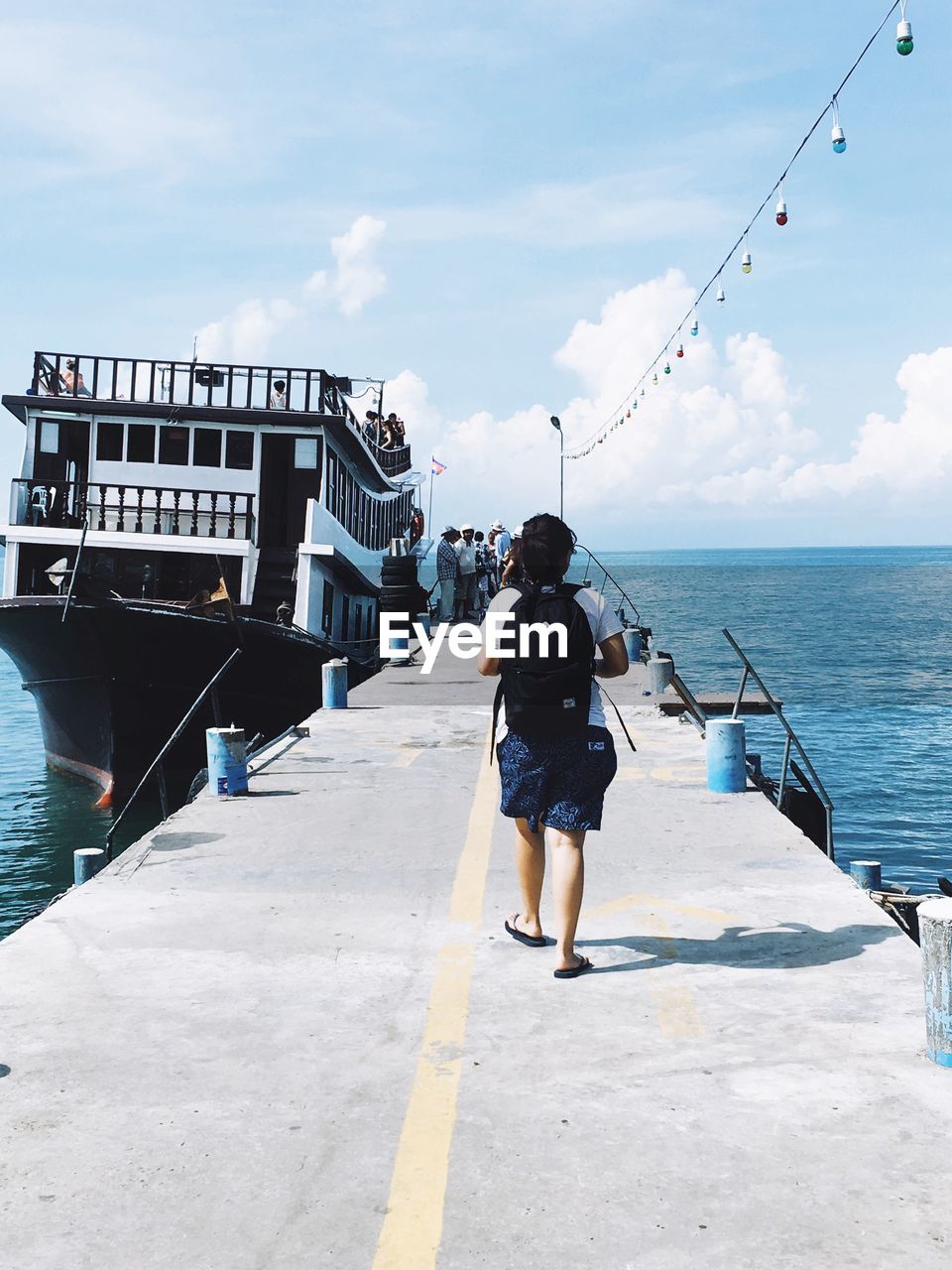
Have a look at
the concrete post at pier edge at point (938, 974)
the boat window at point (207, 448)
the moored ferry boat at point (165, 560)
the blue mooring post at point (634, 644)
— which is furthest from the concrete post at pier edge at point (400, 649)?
the concrete post at pier edge at point (938, 974)

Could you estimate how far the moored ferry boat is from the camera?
53.6 feet

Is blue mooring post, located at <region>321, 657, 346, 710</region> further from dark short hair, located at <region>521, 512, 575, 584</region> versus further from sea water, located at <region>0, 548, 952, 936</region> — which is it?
dark short hair, located at <region>521, 512, 575, 584</region>

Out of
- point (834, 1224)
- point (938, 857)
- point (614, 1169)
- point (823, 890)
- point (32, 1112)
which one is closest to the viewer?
point (834, 1224)

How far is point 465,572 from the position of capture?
27.2 metres

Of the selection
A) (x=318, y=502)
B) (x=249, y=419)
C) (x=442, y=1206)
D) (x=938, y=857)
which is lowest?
(x=938, y=857)

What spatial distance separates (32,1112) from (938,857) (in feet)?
48.8

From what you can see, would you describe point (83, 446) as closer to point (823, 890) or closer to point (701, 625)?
point (823, 890)

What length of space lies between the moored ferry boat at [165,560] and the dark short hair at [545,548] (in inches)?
446

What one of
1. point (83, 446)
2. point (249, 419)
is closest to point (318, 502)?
point (249, 419)

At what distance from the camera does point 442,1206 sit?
323 cm

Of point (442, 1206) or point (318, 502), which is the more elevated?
point (318, 502)

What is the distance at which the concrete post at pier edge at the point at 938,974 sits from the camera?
401 cm

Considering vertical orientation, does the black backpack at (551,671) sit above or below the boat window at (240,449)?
below

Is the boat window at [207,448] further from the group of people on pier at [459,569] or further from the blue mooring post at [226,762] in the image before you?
the blue mooring post at [226,762]
